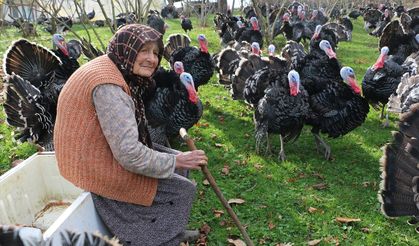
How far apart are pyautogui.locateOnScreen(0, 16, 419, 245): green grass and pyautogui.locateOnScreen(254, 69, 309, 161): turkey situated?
1.08ft

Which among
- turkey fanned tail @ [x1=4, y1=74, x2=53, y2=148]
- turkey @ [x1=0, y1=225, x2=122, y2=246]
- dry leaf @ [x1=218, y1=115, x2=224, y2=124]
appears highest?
turkey @ [x1=0, y1=225, x2=122, y2=246]

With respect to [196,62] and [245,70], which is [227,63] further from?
[245,70]

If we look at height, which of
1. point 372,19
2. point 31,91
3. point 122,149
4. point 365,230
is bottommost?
point 365,230

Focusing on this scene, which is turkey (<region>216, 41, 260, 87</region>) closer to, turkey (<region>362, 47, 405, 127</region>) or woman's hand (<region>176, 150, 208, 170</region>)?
turkey (<region>362, 47, 405, 127</region>)

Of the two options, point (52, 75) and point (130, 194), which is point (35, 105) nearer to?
point (52, 75)

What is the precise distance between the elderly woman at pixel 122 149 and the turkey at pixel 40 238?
2.50 feet

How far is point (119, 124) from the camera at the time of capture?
91.6 inches

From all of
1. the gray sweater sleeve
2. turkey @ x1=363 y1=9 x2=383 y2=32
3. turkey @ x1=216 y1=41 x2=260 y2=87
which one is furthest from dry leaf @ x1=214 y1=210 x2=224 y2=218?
turkey @ x1=363 y1=9 x2=383 y2=32

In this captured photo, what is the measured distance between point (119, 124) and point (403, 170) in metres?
1.86

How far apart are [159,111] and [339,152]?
2289 mm

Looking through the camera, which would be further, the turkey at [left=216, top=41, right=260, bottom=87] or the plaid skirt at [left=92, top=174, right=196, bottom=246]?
the turkey at [left=216, top=41, right=260, bottom=87]

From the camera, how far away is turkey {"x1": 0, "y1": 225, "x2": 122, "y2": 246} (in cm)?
157

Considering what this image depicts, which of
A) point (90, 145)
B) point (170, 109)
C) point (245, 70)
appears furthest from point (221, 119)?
point (90, 145)

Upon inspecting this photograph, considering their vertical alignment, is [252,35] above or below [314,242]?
above
